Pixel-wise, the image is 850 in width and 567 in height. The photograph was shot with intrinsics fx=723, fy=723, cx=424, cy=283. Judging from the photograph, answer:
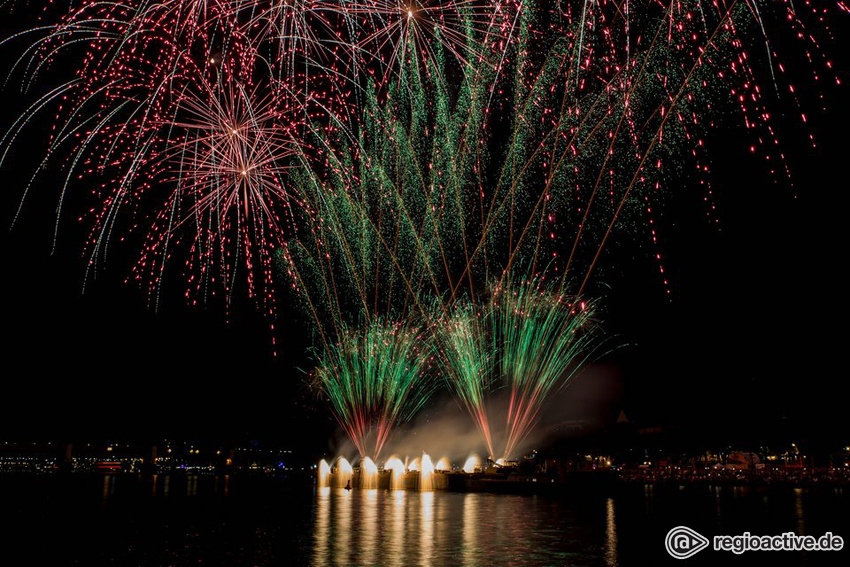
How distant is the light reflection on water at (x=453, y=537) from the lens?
11.0m

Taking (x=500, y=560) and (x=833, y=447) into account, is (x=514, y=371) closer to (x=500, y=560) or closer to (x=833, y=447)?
(x=500, y=560)

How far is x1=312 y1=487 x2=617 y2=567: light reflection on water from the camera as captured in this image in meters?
11.0

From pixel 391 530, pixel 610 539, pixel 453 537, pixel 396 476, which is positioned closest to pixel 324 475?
pixel 396 476

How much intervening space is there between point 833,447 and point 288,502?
38308 mm

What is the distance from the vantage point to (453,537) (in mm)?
13602

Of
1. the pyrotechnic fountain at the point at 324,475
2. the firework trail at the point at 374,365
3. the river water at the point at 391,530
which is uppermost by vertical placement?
the firework trail at the point at 374,365

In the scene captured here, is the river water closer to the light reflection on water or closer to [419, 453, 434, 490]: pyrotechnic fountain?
the light reflection on water

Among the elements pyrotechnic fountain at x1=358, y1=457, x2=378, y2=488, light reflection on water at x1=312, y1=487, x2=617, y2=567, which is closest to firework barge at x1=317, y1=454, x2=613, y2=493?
pyrotechnic fountain at x1=358, y1=457, x2=378, y2=488

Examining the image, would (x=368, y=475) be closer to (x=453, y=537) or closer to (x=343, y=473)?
(x=343, y=473)

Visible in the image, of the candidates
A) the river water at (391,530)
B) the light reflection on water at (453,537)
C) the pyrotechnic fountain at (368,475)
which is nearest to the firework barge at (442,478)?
the pyrotechnic fountain at (368,475)

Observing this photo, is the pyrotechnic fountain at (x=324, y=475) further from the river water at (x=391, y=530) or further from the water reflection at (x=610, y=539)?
the water reflection at (x=610, y=539)

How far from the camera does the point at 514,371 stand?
25469 mm

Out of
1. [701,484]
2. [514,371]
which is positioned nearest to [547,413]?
[701,484]

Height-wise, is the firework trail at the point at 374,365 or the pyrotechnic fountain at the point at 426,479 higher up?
the firework trail at the point at 374,365
